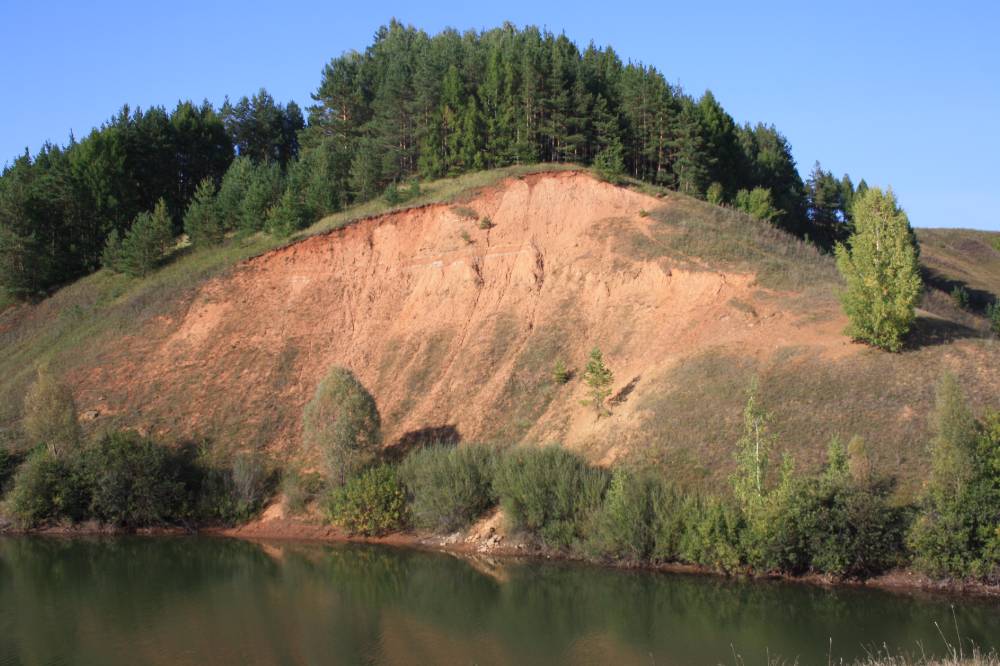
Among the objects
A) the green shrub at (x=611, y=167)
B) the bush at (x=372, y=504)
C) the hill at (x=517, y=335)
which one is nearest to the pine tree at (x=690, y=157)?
the hill at (x=517, y=335)

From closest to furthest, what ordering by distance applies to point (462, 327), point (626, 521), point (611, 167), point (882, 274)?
point (626, 521) < point (882, 274) < point (462, 327) < point (611, 167)

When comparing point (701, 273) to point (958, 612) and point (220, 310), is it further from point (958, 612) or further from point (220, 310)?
point (220, 310)

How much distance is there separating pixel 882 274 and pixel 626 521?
14.6 meters

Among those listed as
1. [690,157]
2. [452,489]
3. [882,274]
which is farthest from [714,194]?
[452,489]

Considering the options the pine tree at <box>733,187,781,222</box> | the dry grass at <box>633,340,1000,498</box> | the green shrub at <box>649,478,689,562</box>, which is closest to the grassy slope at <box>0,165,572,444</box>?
the pine tree at <box>733,187,781,222</box>

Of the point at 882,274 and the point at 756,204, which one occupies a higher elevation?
the point at 756,204

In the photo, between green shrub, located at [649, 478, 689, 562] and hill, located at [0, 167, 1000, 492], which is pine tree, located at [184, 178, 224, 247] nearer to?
hill, located at [0, 167, 1000, 492]

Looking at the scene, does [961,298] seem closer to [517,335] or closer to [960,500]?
[517,335]

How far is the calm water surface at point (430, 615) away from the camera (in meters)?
22.4

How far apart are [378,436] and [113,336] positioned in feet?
73.0

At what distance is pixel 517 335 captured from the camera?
146ft

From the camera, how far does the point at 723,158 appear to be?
6209cm

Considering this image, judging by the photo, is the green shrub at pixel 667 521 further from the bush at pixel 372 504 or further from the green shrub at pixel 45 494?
the green shrub at pixel 45 494

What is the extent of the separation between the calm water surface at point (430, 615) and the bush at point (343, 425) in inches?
185
